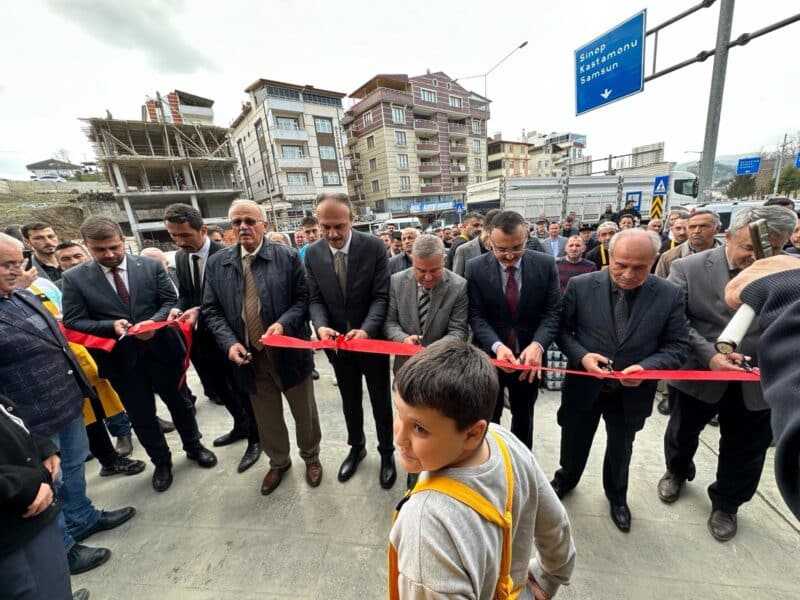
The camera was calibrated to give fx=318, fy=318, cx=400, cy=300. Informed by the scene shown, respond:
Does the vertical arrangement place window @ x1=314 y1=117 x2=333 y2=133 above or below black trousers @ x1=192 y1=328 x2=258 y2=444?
above

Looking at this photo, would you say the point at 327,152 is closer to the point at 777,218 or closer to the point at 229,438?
the point at 229,438

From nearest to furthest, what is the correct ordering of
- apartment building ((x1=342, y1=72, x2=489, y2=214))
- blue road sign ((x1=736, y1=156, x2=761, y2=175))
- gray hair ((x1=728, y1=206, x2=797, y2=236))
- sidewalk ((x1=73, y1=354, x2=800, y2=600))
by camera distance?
gray hair ((x1=728, y1=206, x2=797, y2=236)), sidewalk ((x1=73, y1=354, x2=800, y2=600)), blue road sign ((x1=736, y1=156, x2=761, y2=175)), apartment building ((x1=342, y1=72, x2=489, y2=214))

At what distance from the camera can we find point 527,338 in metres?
2.55

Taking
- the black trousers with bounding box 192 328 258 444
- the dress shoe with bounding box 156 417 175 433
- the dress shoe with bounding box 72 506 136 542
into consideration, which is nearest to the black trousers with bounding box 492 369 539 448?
the black trousers with bounding box 192 328 258 444

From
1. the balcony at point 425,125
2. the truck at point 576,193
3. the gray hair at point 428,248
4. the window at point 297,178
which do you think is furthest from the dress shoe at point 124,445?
the balcony at point 425,125

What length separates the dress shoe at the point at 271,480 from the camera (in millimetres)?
2693

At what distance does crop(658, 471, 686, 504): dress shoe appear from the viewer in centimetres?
239

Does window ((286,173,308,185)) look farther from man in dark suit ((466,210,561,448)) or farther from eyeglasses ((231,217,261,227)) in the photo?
man in dark suit ((466,210,561,448))

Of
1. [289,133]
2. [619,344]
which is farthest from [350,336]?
[289,133]

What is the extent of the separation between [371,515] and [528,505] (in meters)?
1.81

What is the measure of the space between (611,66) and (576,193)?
10.7 m

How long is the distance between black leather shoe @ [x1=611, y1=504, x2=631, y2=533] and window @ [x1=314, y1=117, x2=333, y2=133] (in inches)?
1345

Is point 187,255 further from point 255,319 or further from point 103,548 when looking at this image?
point 103,548

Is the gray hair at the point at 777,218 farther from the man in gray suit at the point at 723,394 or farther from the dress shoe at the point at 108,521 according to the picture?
the dress shoe at the point at 108,521
